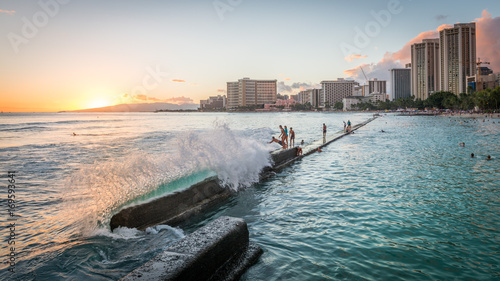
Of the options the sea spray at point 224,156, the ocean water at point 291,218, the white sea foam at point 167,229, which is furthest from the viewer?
the sea spray at point 224,156

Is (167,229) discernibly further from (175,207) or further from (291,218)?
(291,218)

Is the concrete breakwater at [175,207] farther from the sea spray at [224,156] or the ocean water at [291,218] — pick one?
the sea spray at [224,156]

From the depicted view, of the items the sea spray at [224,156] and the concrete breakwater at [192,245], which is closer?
the concrete breakwater at [192,245]

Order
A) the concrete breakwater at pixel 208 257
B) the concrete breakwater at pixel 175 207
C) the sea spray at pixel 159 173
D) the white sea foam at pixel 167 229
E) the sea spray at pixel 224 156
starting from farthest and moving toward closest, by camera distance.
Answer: the sea spray at pixel 224 156 < the sea spray at pixel 159 173 < the concrete breakwater at pixel 175 207 < the white sea foam at pixel 167 229 < the concrete breakwater at pixel 208 257

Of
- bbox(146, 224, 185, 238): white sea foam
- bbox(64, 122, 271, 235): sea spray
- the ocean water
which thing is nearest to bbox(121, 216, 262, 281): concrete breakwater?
the ocean water

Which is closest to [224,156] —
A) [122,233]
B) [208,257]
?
[122,233]

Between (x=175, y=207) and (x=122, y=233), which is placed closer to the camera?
(x=122, y=233)

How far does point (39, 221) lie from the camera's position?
9.21 metres

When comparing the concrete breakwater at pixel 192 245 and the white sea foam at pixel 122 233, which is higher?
the concrete breakwater at pixel 192 245

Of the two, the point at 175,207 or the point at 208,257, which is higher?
the point at 208,257

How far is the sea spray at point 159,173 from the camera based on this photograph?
9523mm

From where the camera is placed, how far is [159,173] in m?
11.4

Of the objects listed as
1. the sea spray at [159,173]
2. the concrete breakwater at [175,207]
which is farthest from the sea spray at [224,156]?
the concrete breakwater at [175,207]

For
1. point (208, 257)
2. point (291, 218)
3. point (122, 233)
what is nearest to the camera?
point (208, 257)
